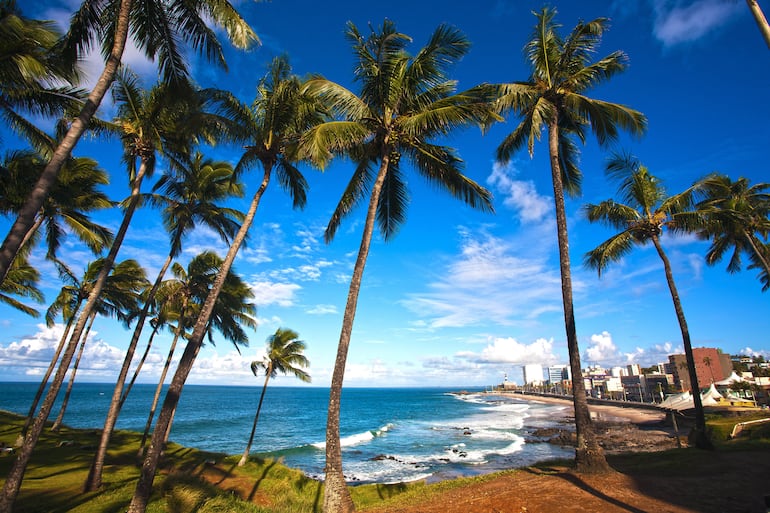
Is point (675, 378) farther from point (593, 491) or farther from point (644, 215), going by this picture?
point (593, 491)

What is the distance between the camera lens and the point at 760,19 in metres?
5.65

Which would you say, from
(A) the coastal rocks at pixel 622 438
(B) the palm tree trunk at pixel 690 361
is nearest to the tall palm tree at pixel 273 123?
(B) the palm tree trunk at pixel 690 361

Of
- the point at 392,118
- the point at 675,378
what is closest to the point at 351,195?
the point at 392,118

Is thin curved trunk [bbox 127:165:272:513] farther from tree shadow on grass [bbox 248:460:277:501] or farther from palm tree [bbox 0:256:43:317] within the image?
palm tree [bbox 0:256:43:317]

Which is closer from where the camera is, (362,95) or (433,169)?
(362,95)

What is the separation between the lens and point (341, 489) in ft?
25.1

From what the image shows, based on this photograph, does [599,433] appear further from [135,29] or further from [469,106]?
[135,29]

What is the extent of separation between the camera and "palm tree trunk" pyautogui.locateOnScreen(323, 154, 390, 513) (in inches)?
297

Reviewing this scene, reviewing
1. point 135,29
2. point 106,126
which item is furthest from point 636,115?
point 106,126

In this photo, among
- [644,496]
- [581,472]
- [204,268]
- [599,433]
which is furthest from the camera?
[599,433]

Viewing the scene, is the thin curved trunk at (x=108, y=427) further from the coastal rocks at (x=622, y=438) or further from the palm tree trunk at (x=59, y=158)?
the coastal rocks at (x=622, y=438)

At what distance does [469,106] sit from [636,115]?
5.90 metres

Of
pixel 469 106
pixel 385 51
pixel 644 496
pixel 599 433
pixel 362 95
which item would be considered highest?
pixel 385 51

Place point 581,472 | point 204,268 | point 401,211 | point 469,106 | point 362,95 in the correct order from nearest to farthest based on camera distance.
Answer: point 581,472, point 469,106, point 362,95, point 401,211, point 204,268
